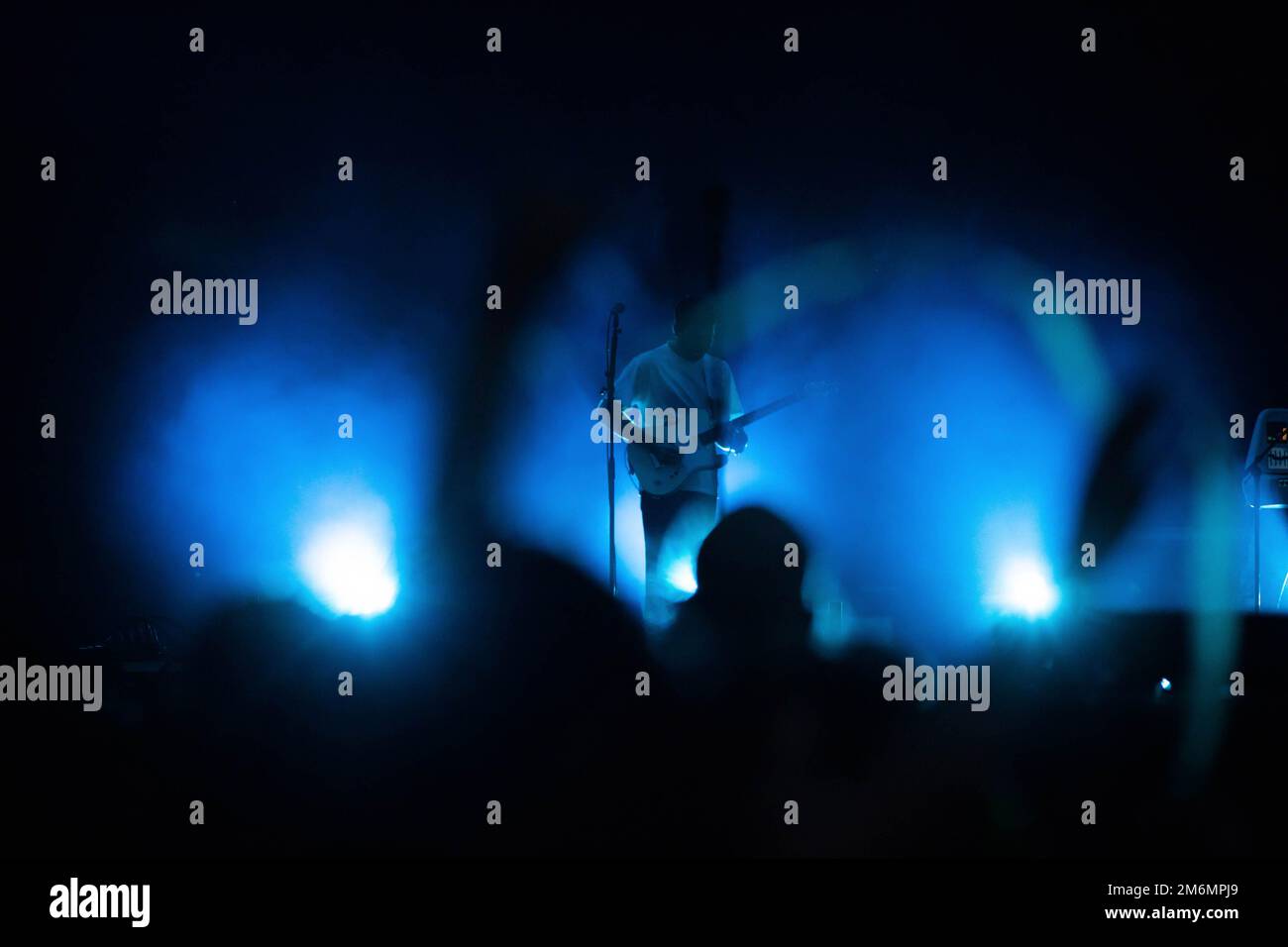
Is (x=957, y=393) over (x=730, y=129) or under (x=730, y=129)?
under

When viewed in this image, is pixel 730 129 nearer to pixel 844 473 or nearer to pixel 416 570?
pixel 844 473

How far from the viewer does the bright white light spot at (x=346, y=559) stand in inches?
176

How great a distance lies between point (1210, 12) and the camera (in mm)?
4445

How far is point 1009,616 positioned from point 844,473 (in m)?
1.48

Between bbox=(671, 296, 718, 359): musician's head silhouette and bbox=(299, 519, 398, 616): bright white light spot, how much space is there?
5.21 ft

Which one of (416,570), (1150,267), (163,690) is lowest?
(163,690)

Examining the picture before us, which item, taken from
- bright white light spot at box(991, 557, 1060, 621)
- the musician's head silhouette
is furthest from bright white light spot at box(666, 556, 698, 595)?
bright white light spot at box(991, 557, 1060, 621)

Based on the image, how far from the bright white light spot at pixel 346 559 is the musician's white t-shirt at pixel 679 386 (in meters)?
1.35

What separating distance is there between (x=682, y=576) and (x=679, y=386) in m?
0.79

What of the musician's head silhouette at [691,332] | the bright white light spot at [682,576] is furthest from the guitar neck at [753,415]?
the bright white light spot at [682,576]

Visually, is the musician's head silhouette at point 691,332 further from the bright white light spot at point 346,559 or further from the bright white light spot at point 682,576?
the bright white light spot at point 346,559

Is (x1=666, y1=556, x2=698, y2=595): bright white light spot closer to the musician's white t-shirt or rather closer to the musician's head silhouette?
the musician's white t-shirt

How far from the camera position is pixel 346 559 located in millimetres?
4652
